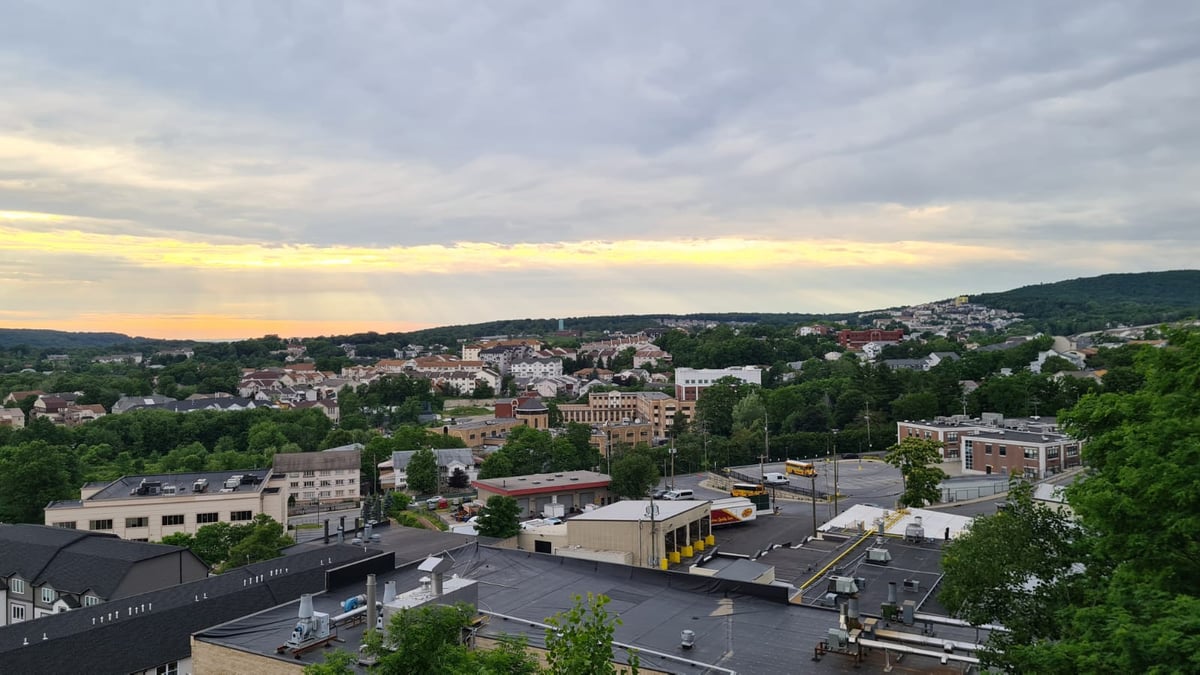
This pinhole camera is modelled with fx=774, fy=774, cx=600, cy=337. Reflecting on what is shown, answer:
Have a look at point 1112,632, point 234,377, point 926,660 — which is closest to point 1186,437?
point 1112,632

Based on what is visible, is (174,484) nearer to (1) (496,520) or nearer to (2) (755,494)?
(1) (496,520)

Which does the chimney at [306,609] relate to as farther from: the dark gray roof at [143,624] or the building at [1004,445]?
the building at [1004,445]

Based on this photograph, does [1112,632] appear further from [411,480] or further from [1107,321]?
[1107,321]

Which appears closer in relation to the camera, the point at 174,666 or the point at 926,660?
the point at 926,660

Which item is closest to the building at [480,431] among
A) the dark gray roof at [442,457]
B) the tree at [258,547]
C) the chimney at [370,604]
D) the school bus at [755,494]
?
the dark gray roof at [442,457]

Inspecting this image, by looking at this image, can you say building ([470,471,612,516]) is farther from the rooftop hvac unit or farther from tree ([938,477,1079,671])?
tree ([938,477,1079,671])

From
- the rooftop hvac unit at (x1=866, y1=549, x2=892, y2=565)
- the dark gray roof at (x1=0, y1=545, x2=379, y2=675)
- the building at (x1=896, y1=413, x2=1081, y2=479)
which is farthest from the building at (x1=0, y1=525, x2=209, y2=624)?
the building at (x1=896, y1=413, x2=1081, y2=479)
